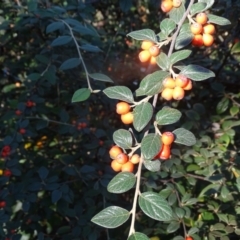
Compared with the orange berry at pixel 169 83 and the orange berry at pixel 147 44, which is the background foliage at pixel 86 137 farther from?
the orange berry at pixel 169 83

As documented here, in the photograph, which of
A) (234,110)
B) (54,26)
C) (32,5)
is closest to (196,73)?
(54,26)

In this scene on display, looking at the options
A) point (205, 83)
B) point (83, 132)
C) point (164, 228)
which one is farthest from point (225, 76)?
point (164, 228)

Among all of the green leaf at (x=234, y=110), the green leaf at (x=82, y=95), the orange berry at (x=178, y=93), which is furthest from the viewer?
the green leaf at (x=234, y=110)

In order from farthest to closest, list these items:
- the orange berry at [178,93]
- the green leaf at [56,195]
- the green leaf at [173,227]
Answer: the green leaf at [56,195] < the green leaf at [173,227] < the orange berry at [178,93]

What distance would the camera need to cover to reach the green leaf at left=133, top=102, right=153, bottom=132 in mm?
929

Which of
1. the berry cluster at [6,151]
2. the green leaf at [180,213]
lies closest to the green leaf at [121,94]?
Answer: the green leaf at [180,213]

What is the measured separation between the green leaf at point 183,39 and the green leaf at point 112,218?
0.38 m

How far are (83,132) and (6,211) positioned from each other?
18.6 inches

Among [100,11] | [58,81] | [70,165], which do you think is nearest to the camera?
[70,165]

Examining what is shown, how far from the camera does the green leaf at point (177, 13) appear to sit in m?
1.09

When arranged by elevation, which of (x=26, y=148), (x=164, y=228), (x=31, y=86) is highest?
(x=31, y=86)

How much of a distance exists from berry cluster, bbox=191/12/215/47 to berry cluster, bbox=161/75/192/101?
0.15m

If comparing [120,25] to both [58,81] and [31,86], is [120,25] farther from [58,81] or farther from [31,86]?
[31,86]

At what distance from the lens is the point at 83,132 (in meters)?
2.00
